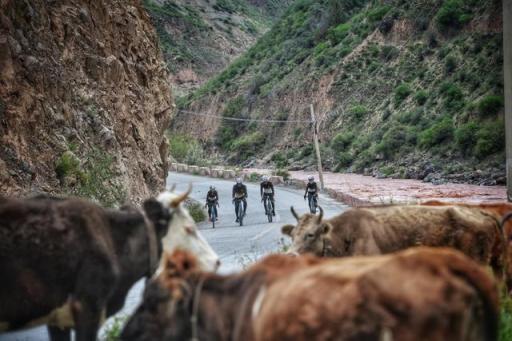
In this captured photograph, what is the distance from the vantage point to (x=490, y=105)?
44125mm

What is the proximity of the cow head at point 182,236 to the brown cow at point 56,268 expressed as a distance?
0.60 metres

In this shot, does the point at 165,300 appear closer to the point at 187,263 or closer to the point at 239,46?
the point at 187,263

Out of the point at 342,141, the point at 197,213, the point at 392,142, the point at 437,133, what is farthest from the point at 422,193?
the point at 342,141

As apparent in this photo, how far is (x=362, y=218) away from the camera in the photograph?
30.0ft

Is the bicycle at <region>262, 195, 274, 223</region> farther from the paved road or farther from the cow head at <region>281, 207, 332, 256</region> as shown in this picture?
the cow head at <region>281, 207, 332, 256</region>

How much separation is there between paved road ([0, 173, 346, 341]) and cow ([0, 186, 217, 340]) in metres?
2.34

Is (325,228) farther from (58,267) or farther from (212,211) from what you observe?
(212,211)

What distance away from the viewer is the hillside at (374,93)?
4584 cm

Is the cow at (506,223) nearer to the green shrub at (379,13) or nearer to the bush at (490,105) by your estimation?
the bush at (490,105)

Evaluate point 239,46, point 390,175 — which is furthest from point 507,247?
point 239,46

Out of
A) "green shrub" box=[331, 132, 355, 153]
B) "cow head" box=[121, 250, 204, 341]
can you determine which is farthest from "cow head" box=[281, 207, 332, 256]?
"green shrub" box=[331, 132, 355, 153]

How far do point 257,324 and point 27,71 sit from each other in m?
18.5

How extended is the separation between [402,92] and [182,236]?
5207 centimetres

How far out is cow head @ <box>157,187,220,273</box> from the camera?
7.20 meters
